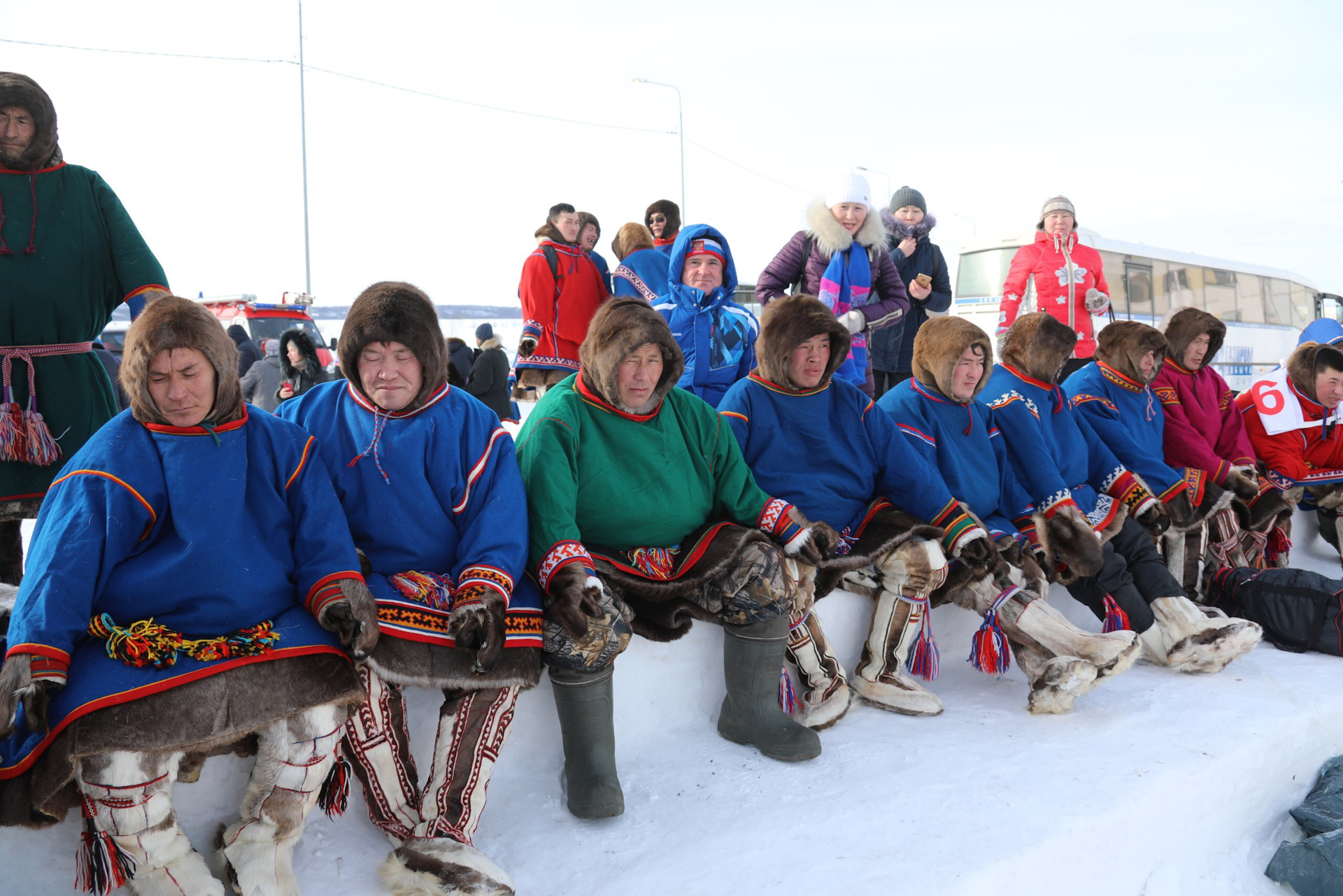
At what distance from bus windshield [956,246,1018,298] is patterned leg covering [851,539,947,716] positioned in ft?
35.2

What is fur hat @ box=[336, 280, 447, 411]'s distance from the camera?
197cm

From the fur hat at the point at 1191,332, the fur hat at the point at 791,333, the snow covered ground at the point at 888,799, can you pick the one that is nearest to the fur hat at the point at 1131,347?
the fur hat at the point at 1191,332

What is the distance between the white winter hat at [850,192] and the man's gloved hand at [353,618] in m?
Answer: 2.99

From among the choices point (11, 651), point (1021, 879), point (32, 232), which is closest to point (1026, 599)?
point (1021, 879)

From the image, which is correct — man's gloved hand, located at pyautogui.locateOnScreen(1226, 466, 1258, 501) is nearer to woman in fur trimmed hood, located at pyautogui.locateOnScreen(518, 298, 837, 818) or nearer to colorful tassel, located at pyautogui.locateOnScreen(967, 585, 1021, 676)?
colorful tassel, located at pyautogui.locateOnScreen(967, 585, 1021, 676)

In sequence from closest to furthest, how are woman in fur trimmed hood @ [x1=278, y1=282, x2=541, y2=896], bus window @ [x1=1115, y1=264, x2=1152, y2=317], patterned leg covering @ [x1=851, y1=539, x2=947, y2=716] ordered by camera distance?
woman in fur trimmed hood @ [x1=278, y1=282, x2=541, y2=896]
patterned leg covering @ [x1=851, y1=539, x2=947, y2=716]
bus window @ [x1=1115, y1=264, x2=1152, y2=317]

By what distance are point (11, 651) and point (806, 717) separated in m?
1.88

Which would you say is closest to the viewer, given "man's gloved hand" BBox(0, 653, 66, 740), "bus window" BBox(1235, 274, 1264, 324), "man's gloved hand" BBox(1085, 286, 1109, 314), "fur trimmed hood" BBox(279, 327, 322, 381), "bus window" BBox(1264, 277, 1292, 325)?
"man's gloved hand" BBox(0, 653, 66, 740)

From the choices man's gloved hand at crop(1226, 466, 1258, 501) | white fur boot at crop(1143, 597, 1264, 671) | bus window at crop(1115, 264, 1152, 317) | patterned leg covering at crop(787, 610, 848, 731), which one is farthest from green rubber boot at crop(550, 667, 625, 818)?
bus window at crop(1115, 264, 1152, 317)

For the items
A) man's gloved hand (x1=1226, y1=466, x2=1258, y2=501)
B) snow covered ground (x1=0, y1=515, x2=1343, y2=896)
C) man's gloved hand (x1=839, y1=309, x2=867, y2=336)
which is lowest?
snow covered ground (x1=0, y1=515, x2=1343, y2=896)

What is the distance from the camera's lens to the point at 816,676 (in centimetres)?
261

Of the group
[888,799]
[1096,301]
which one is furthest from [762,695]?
[1096,301]

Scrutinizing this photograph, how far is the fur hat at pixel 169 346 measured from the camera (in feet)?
5.35

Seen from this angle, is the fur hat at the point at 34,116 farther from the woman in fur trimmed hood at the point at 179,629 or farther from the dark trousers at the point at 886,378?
the dark trousers at the point at 886,378
